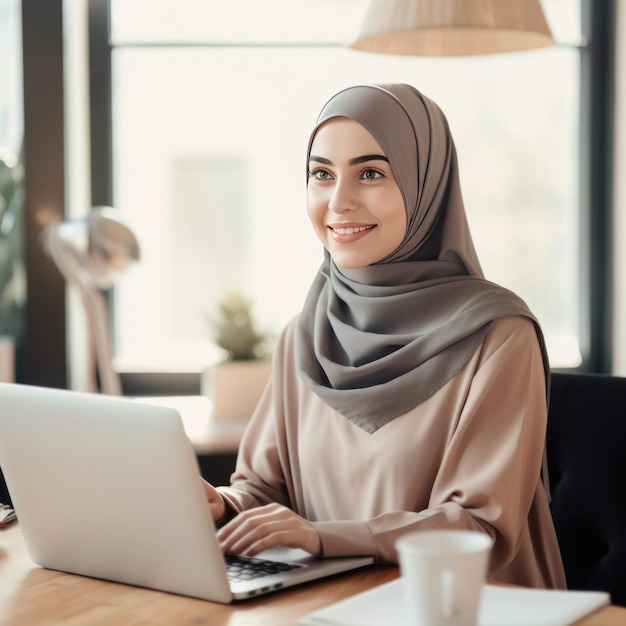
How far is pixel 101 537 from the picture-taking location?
1069 mm

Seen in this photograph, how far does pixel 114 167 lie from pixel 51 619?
2254 millimetres

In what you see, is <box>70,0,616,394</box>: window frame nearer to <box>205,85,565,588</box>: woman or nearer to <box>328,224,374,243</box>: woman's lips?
<box>205,85,565,588</box>: woman

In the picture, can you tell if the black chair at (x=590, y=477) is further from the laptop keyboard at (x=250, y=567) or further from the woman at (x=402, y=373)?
the laptop keyboard at (x=250, y=567)

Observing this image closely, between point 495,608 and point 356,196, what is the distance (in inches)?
26.2

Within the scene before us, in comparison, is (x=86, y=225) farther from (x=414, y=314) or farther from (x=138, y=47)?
(x=414, y=314)

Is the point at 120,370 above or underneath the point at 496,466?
underneath

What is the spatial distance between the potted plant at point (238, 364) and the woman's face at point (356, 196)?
132 cm

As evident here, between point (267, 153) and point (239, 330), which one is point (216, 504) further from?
point (267, 153)

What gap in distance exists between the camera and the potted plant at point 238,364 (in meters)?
2.71

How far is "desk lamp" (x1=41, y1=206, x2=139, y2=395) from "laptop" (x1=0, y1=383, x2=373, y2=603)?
1434 millimetres

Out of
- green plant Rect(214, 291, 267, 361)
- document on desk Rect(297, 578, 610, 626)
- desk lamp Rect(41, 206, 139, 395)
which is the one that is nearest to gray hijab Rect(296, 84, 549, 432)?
document on desk Rect(297, 578, 610, 626)

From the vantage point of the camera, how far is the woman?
129 centimetres

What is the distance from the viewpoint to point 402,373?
141cm

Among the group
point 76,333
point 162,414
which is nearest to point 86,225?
point 76,333
